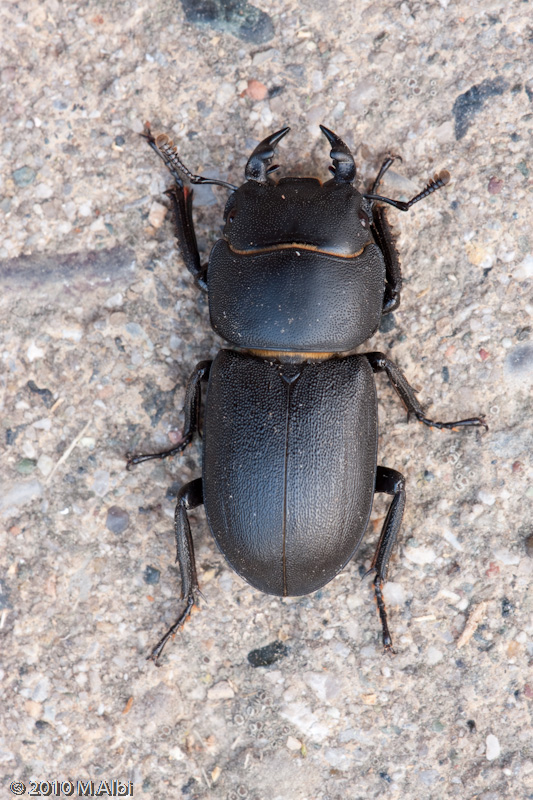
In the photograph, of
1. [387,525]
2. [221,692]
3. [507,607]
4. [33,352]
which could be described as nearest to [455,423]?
[387,525]

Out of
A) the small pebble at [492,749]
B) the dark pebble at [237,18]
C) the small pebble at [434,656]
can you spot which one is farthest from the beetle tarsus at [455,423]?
the dark pebble at [237,18]

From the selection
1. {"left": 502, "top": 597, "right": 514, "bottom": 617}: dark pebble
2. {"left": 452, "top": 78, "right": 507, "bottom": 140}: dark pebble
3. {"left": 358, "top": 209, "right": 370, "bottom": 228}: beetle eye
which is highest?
{"left": 452, "top": 78, "right": 507, "bottom": 140}: dark pebble

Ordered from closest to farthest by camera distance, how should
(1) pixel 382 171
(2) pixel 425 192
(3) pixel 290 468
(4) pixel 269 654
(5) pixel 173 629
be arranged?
1. (3) pixel 290 468
2. (2) pixel 425 192
3. (1) pixel 382 171
4. (5) pixel 173 629
5. (4) pixel 269 654

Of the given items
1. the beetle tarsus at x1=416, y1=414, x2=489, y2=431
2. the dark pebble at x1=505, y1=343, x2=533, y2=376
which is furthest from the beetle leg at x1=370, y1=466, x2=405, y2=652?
the dark pebble at x1=505, y1=343, x2=533, y2=376

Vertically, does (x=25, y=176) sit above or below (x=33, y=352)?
above

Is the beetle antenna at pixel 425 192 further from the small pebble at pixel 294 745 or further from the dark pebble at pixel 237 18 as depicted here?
the small pebble at pixel 294 745

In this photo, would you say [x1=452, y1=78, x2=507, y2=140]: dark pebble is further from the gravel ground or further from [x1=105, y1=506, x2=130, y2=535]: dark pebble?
[x1=105, y1=506, x2=130, y2=535]: dark pebble

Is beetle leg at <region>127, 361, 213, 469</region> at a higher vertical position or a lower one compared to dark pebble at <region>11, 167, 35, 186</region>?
lower

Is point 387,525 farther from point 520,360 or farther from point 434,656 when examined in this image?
point 520,360
